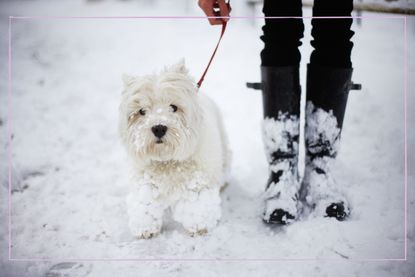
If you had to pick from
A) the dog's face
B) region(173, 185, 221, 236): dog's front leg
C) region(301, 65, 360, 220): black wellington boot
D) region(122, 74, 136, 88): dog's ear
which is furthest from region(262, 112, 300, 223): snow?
region(122, 74, 136, 88): dog's ear

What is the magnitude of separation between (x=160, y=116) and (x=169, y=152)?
209 mm

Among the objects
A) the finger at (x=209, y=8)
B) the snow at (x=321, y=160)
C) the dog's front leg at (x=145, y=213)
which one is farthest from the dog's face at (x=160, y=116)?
the snow at (x=321, y=160)

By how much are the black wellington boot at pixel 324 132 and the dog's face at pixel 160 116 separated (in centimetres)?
72

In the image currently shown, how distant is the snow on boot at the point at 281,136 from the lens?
2.10m

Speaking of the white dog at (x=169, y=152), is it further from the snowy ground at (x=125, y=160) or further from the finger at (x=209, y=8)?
the finger at (x=209, y=8)

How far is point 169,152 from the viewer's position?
198 cm

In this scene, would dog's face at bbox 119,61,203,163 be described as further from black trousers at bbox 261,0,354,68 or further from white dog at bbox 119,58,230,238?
black trousers at bbox 261,0,354,68

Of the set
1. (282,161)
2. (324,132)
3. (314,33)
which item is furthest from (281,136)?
(314,33)

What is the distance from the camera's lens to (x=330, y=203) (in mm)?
2115

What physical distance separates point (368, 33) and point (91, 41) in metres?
3.66

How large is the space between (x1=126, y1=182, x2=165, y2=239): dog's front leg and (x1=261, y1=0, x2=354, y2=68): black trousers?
3.42 ft

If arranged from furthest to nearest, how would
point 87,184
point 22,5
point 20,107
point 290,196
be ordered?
point 22,5
point 20,107
point 87,184
point 290,196

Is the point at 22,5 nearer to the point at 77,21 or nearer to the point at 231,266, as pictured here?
the point at 77,21

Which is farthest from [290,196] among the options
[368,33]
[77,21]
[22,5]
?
[77,21]
